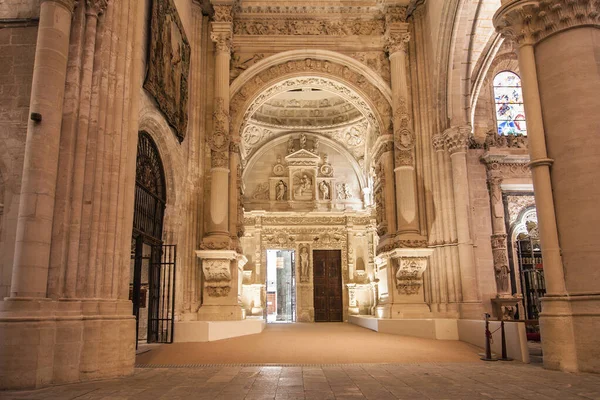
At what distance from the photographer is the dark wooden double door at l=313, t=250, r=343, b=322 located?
20.0 m

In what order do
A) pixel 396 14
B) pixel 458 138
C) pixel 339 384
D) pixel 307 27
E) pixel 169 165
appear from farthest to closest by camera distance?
1. pixel 307 27
2. pixel 396 14
3. pixel 458 138
4. pixel 169 165
5. pixel 339 384

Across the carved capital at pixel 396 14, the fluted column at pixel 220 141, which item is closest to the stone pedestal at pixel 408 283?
the fluted column at pixel 220 141

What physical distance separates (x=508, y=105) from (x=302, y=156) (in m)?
8.92

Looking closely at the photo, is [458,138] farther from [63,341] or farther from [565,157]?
[63,341]

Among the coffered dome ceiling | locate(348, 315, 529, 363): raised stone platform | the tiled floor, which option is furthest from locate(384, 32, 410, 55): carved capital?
the tiled floor

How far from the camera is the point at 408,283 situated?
503 inches

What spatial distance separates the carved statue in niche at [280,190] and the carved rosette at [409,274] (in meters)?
9.09

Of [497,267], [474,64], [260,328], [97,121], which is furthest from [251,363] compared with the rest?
[474,64]

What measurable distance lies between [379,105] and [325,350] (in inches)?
318

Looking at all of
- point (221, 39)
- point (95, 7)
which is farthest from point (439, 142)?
point (95, 7)

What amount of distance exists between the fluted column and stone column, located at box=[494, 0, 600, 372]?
7854 millimetres

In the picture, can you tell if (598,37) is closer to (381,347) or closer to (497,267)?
(381,347)

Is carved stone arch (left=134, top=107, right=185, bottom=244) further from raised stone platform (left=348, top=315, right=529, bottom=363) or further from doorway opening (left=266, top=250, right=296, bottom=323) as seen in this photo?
doorway opening (left=266, top=250, right=296, bottom=323)

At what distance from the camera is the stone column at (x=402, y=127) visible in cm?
1297
